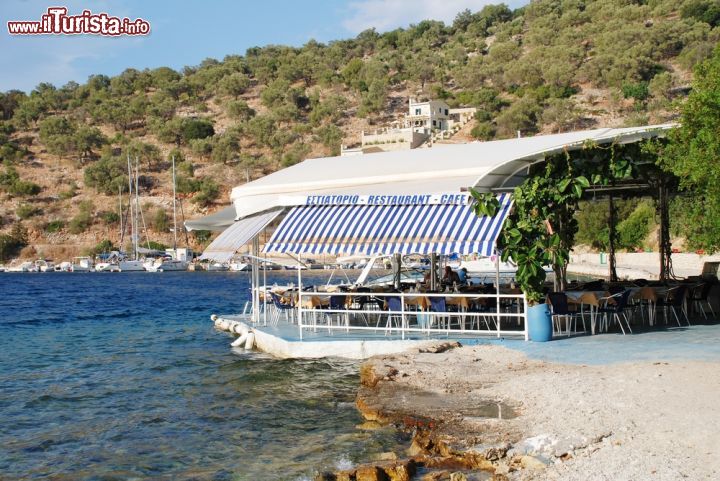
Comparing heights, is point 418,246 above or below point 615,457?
above

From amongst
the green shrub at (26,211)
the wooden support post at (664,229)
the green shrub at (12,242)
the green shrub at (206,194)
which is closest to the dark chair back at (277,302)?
the wooden support post at (664,229)

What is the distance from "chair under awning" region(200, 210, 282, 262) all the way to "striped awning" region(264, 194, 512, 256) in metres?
0.48

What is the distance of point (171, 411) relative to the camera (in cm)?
1152

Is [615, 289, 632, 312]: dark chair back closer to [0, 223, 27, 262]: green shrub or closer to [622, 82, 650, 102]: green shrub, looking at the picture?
[622, 82, 650, 102]: green shrub

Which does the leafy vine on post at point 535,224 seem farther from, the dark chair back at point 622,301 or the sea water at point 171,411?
the sea water at point 171,411

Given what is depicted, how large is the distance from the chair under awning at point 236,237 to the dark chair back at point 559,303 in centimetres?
604

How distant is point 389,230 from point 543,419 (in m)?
6.47

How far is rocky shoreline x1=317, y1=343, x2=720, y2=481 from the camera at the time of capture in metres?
6.82

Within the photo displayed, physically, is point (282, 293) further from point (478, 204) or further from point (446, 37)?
point (446, 37)

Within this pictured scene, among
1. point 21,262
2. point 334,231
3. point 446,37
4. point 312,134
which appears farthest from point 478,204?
point 446,37

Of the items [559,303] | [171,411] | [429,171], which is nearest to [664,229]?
[559,303]

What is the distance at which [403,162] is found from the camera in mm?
17109

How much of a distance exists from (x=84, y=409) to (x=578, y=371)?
25.7 ft

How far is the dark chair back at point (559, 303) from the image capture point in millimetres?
12859
